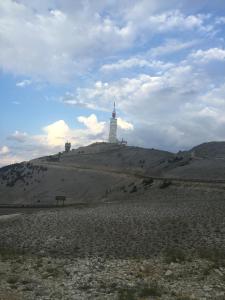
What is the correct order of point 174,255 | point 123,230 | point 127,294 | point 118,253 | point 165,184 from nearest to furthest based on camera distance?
point 127,294 → point 174,255 → point 118,253 → point 123,230 → point 165,184

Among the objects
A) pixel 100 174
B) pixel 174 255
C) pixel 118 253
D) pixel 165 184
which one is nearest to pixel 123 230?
pixel 118 253

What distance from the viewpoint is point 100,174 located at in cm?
9831

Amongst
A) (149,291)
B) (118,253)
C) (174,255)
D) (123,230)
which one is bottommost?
(149,291)

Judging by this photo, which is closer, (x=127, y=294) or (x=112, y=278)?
(x=127, y=294)

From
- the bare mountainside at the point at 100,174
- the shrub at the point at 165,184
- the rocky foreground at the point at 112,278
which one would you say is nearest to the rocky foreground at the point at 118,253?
the rocky foreground at the point at 112,278

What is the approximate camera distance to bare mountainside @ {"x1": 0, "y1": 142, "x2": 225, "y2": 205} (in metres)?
82.8

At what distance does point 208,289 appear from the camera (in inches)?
749

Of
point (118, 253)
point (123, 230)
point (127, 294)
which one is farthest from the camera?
point (123, 230)

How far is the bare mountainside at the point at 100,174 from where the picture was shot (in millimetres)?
82812

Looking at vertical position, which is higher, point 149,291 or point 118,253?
point 118,253

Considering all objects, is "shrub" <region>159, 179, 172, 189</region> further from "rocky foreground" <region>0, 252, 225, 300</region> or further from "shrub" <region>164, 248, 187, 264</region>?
"rocky foreground" <region>0, 252, 225, 300</region>

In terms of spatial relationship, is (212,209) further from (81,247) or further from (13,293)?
(13,293)

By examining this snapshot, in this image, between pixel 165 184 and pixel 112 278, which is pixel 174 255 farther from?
pixel 165 184

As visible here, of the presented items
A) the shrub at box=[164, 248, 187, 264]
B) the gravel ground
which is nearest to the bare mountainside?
the gravel ground
